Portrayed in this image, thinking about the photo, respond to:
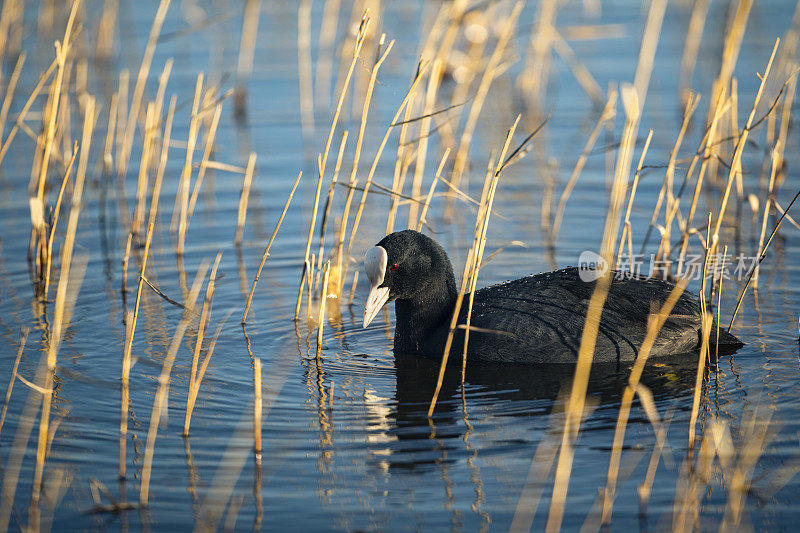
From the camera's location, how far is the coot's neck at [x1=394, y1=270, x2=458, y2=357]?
526 cm

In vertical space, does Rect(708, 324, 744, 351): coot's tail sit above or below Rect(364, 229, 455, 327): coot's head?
below

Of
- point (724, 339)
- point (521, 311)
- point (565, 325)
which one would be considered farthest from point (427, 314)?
point (724, 339)

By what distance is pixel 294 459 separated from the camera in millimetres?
4020

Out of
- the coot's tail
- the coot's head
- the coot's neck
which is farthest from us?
the coot's neck

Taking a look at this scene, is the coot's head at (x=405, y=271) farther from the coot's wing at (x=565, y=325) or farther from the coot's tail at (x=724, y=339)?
the coot's tail at (x=724, y=339)

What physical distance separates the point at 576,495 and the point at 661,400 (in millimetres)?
1103

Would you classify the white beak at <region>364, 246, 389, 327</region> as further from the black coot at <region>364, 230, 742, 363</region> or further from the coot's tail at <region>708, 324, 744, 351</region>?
the coot's tail at <region>708, 324, 744, 351</region>

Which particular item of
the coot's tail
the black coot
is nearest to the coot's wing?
the black coot

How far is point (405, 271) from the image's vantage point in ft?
16.9

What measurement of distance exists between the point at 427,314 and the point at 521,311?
55 cm

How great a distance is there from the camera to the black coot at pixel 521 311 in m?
5.01

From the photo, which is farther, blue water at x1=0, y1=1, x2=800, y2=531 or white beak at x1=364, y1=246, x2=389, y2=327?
white beak at x1=364, y1=246, x2=389, y2=327

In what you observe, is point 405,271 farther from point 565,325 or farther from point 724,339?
point 724,339

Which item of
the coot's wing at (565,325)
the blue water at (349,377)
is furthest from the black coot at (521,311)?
the blue water at (349,377)
